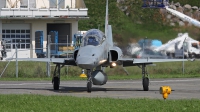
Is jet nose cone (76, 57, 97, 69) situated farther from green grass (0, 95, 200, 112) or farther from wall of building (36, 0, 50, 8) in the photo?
wall of building (36, 0, 50, 8)

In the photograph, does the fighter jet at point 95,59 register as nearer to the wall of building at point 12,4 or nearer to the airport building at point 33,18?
the airport building at point 33,18

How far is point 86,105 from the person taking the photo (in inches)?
708

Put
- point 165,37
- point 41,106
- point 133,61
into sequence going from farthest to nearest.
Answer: point 165,37, point 133,61, point 41,106

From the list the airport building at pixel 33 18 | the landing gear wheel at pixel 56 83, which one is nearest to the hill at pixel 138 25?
the airport building at pixel 33 18

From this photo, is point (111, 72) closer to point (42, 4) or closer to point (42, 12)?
point (42, 12)

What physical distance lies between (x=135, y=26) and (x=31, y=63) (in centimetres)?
848

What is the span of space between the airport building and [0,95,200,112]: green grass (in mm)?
37913

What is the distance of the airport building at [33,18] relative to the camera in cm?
5816

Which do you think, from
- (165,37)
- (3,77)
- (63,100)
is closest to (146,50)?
(165,37)

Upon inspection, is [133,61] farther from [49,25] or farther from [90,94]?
[49,25]

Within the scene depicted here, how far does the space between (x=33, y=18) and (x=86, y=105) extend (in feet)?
136

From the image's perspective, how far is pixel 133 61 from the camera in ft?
86.9

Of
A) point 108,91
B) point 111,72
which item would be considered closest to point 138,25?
point 111,72

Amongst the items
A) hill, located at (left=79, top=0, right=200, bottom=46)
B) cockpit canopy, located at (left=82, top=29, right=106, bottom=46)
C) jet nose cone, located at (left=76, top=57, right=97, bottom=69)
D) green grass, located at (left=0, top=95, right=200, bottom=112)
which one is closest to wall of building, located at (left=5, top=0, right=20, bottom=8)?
hill, located at (left=79, top=0, right=200, bottom=46)
